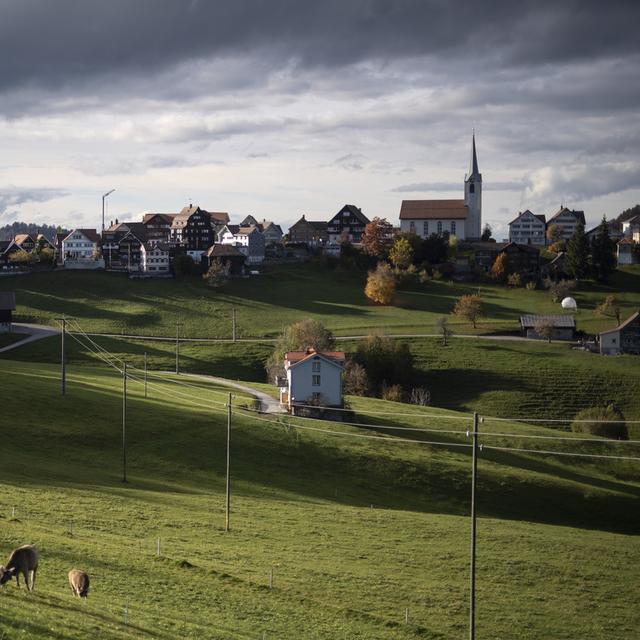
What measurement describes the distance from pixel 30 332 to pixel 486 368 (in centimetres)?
6771

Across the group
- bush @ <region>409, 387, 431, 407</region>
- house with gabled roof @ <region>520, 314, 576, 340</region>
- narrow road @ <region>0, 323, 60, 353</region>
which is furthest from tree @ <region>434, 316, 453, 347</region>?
narrow road @ <region>0, 323, 60, 353</region>

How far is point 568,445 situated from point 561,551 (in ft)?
108

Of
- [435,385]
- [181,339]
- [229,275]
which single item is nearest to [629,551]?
[435,385]

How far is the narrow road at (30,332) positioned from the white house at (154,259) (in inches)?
1800

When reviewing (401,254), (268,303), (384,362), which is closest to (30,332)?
(268,303)

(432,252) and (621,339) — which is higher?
(432,252)

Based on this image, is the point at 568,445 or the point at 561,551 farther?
the point at 568,445

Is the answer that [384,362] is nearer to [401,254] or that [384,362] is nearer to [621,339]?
[621,339]

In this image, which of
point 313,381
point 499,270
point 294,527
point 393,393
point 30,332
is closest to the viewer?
point 294,527

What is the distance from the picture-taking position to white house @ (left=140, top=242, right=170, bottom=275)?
180 meters

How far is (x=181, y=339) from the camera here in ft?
427

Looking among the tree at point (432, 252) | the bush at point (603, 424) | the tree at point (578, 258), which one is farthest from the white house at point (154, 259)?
the bush at point (603, 424)

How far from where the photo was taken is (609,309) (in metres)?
146

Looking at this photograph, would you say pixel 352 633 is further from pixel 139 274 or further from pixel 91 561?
pixel 139 274
